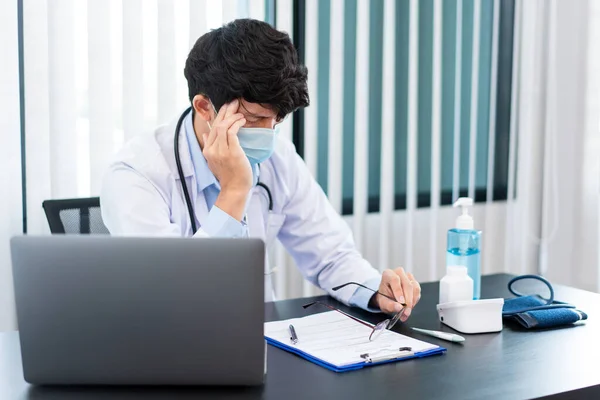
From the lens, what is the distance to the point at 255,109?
5.30ft

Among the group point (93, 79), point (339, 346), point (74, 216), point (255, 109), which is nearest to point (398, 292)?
point (339, 346)

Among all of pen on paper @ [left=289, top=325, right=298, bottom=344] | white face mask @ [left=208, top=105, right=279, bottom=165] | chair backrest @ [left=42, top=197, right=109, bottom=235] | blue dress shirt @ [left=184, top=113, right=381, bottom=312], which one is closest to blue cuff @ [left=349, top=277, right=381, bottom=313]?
blue dress shirt @ [left=184, top=113, right=381, bottom=312]

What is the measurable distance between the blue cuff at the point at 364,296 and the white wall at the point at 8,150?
3.56 feet

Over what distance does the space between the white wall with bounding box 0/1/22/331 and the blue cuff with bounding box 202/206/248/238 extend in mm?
831

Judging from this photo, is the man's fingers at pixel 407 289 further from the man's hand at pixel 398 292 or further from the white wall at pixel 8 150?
the white wall at pixel 8 150

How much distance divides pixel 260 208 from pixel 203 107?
0.32 metres

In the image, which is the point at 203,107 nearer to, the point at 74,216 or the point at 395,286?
the point at 74,216

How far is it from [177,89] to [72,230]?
75cm

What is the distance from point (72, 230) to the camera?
173 cm

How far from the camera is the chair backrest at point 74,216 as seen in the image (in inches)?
66.6

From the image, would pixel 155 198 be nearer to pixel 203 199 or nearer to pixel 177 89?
pixel 203 199

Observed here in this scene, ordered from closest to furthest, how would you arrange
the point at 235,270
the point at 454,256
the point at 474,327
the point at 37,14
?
the point at 235,270 → the point at 474,327 → the point at 454,256 → the point at 37,14

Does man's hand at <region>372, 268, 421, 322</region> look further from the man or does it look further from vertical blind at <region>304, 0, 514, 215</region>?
vertical blind at <region>304, 0, 514, 215</region>

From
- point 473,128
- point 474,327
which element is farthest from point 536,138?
point 474,327
